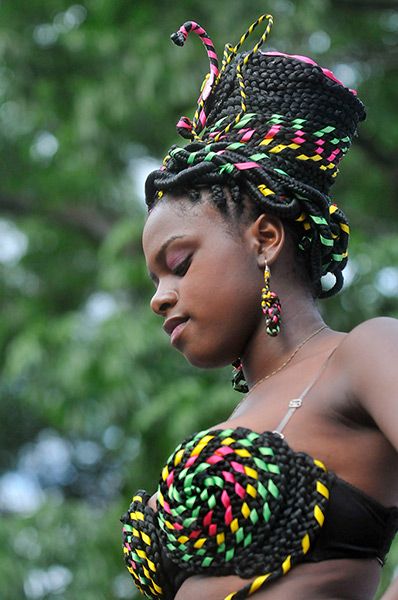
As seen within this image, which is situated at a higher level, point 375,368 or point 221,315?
point 221,315

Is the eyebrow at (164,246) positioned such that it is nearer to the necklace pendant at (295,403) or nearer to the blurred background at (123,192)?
the necklace pendant at (295,403)

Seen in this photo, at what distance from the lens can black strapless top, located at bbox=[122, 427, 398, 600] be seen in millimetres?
2463

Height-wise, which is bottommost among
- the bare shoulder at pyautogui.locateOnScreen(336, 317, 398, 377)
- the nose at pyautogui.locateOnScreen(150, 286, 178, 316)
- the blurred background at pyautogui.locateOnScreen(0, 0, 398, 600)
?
the bare shoulder at pyautogui.locateOnScreen(336, 317, 398, 377)

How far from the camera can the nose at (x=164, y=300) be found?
274 centimetres

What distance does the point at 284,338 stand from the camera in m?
2.78

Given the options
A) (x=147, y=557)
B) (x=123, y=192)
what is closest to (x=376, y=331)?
(x=147, y=557)

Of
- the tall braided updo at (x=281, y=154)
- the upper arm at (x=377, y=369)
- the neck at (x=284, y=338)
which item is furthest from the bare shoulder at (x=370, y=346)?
the tall braided updo at (x=281, y=154)

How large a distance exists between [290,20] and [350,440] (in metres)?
6.74

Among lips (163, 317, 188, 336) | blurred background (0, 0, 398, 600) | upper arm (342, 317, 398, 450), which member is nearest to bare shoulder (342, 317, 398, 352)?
upper arm (342, 317, 398, 450)

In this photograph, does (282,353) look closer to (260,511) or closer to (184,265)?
(184,265)

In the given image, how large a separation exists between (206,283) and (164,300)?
0.36ft

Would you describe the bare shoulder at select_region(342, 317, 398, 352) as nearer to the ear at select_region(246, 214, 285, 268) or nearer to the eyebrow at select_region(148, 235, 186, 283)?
the ear at select_region(246, 214, 285, 268)

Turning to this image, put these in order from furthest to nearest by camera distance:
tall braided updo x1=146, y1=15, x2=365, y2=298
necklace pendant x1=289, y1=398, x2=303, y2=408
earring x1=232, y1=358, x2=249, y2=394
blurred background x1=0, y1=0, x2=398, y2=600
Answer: blurred background x1=0, y1=0, x2=398, y2=600, earring x1=232, y1=358, x2=249, y2=394, tall braided updo x1=146, y1=15, x2=365, y2=298, necklace pendant x1=289, y1=398, x2=303, y2=408

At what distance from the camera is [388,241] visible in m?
8.44
